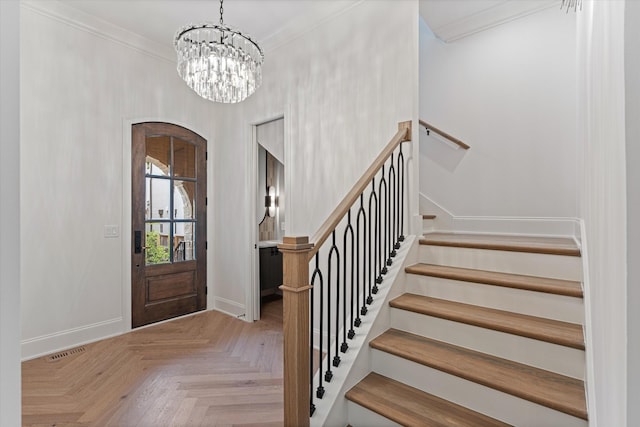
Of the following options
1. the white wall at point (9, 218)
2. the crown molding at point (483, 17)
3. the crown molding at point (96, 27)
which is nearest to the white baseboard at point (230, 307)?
the crown molding at point (96, 27)

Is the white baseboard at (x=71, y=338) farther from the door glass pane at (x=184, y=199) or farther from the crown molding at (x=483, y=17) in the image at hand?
the crown molding at (x=483, y=17)

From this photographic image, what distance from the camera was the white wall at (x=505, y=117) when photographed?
3.11 m

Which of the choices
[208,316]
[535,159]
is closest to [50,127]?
[208,316]

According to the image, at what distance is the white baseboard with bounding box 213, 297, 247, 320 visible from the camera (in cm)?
401

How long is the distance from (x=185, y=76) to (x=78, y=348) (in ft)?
9.06

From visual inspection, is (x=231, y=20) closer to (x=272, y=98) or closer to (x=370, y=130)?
(x=272, y=98)

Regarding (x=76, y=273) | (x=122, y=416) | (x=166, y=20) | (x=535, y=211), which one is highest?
(x=166, y=20)

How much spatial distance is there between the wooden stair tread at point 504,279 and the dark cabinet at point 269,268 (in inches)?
109

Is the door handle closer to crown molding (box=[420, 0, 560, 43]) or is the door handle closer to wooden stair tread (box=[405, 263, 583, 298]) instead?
wooden stair tread (box=[405, 263, 583, 298])

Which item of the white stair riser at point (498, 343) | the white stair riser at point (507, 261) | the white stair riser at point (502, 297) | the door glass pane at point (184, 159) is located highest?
the door glass pane at point (184, 159)

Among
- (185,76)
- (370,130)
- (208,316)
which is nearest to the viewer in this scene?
→ (185,76)

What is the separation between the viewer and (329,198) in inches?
127

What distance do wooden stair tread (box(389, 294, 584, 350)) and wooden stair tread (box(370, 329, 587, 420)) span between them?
0.16m

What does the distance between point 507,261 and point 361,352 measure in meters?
1.18
